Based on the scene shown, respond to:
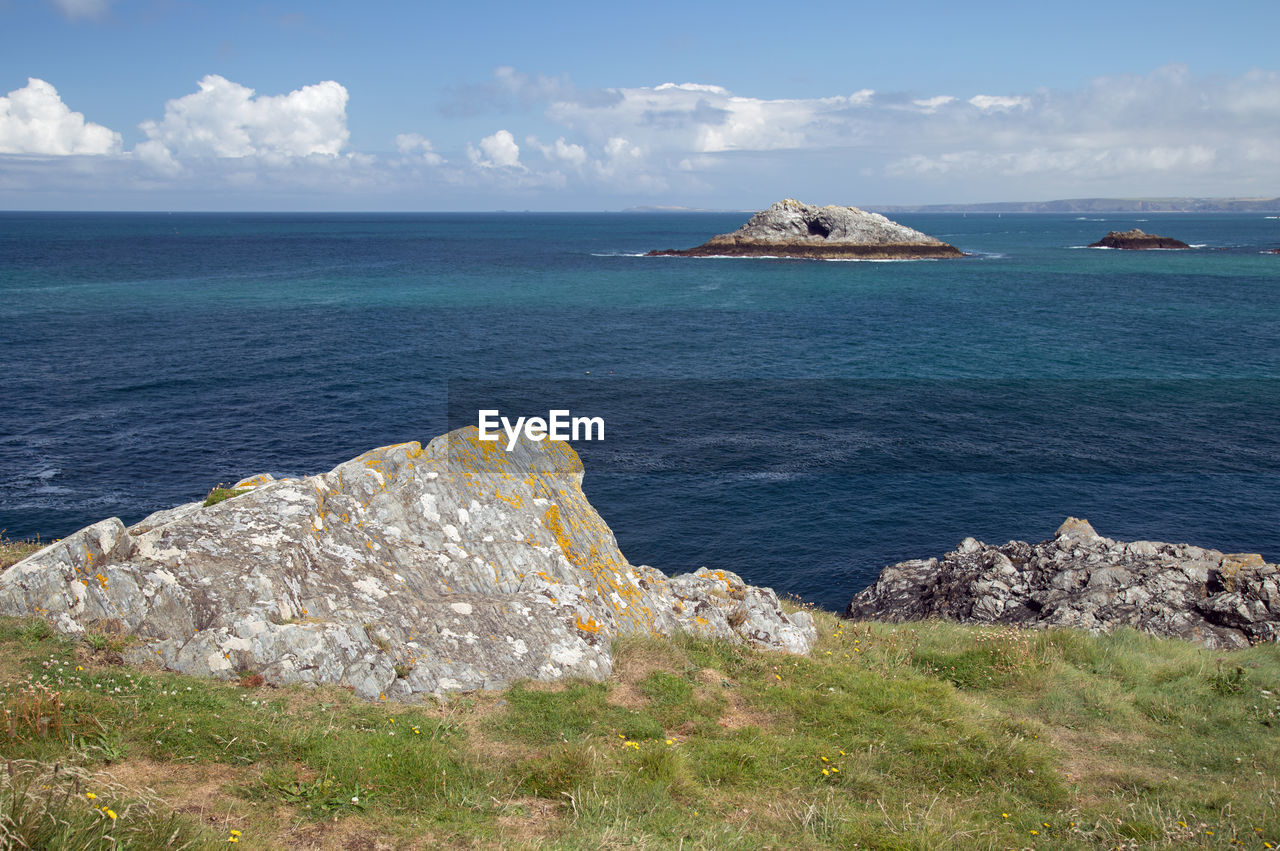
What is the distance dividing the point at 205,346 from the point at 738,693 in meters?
61.4

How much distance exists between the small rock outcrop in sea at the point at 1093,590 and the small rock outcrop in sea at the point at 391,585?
8795 millimetres

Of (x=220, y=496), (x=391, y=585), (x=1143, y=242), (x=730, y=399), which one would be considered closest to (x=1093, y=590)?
(x=391, y=585)

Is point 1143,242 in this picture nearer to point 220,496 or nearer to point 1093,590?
point 1093,590

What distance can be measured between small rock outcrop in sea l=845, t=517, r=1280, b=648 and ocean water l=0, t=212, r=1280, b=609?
121 inches

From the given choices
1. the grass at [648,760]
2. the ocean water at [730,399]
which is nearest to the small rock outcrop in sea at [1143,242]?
the ocean water at [730,399]

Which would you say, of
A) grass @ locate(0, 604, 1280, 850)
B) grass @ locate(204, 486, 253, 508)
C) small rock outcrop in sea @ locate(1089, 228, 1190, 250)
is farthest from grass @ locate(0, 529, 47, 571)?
small rock outcrop in sea @ locate(1089, 228, 1190, 250)

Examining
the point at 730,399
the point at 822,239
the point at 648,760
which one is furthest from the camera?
the point at 822,239

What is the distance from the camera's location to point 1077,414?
4531cm

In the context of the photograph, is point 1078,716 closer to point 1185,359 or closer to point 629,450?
point 629,450

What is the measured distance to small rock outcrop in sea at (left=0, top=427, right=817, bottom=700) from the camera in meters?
11.0

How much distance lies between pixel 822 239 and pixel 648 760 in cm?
14216

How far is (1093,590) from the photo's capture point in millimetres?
21375

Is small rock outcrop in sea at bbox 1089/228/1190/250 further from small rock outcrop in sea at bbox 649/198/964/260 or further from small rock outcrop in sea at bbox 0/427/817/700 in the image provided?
small rock outcrop in sea at bbox 0/427/817/700

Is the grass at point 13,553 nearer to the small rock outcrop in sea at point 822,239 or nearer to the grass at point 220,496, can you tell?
the grass at point 220,496
